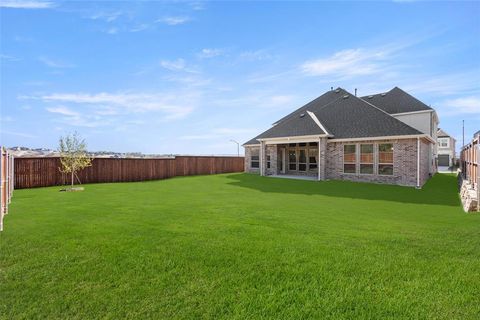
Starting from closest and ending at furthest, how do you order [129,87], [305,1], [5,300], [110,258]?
1. [5,300]
2. [110,258]
3. [305,1]
4. [129,87]

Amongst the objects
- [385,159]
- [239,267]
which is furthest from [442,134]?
[239,267]

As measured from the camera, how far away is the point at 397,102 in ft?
71.9

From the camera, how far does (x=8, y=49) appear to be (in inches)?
353

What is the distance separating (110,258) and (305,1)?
11331mm

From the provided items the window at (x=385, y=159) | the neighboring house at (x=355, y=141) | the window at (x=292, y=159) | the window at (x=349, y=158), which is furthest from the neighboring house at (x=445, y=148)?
the window at (x=349, y=158)

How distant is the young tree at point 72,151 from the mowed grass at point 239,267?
9.54 metres

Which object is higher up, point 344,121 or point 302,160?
point 344,121

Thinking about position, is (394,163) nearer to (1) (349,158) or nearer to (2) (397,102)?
(1) (349,158)

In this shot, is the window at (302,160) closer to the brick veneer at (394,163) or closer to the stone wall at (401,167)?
the brick veneer at (394,163)

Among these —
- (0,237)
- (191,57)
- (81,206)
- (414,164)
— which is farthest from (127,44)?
(414,164)

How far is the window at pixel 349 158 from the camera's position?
17.1 meters

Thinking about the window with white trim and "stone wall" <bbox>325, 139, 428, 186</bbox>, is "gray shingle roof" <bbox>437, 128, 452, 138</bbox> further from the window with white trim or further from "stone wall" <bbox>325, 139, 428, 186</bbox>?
the window with white trim

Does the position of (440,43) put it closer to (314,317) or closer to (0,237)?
(314,317)

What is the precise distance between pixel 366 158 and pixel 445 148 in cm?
3086
